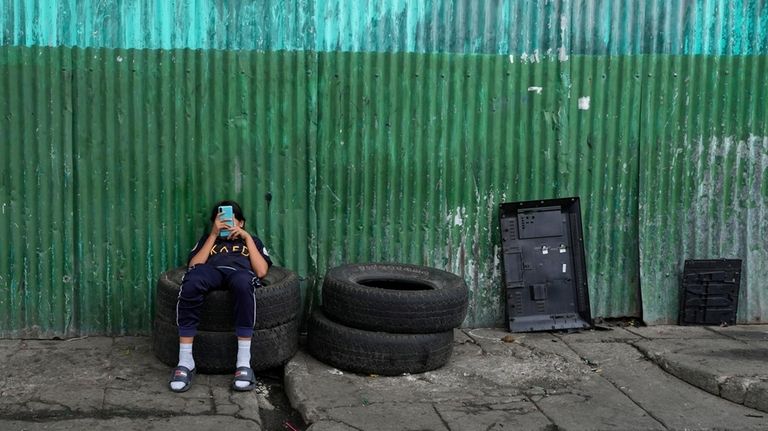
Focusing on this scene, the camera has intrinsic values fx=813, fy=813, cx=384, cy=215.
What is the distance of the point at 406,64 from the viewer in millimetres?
6371

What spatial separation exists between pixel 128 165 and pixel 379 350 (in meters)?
2.36

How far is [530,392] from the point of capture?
17.7 ft

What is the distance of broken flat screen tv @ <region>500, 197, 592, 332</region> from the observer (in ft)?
21.8

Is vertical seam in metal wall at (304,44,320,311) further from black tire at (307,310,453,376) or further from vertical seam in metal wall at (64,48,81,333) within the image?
vertical seam in metal wall at (64,48,81,333)

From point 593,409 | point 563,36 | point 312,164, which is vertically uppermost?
point 563,36

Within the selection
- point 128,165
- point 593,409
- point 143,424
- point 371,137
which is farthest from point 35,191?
point 593,409

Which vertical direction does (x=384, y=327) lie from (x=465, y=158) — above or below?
below

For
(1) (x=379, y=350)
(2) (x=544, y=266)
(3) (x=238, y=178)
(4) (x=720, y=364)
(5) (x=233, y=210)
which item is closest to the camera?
(1) (x=379, y=350)

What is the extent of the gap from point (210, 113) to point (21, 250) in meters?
1.73

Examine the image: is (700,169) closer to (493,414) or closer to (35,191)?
(493,414)

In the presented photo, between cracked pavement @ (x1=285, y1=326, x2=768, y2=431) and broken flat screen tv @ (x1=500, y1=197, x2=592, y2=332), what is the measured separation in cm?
24

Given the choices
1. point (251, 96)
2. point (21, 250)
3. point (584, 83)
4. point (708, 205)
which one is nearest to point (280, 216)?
point (251, 96)

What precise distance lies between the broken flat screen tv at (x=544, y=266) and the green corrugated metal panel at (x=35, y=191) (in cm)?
343

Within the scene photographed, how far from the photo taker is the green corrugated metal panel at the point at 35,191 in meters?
5.98
